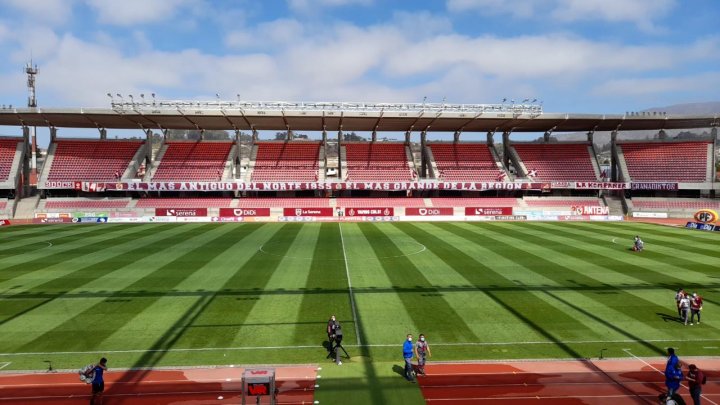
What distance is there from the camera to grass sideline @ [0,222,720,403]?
15273 mm

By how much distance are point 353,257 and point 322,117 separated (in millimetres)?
29722

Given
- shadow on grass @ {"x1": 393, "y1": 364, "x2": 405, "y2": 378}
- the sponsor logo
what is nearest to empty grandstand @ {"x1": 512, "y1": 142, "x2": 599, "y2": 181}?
the sponsor logo

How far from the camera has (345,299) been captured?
2092 cm

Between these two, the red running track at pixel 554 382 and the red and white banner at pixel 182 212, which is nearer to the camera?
the red running track at pixel 554 382

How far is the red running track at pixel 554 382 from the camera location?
12.2m

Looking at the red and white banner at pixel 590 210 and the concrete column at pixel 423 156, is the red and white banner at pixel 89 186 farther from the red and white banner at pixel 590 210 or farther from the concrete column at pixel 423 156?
the red and white banner at pixel 590 210

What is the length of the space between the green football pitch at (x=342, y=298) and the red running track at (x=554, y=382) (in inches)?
35.4

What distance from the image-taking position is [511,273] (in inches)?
1012

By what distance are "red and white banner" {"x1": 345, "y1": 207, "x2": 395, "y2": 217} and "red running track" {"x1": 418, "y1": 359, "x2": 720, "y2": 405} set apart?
42.7 metres

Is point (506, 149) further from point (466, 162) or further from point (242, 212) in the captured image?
A: point (242, 212)

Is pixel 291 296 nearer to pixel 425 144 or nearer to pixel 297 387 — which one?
pixel 297 387

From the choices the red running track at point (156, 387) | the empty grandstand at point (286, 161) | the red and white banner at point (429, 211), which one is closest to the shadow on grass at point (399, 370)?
the red running track at point (156, 387)

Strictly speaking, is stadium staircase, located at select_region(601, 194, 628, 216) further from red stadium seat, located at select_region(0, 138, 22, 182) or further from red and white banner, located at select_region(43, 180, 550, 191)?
red stadium seat, located at select_region(0, 138, 22, 182)

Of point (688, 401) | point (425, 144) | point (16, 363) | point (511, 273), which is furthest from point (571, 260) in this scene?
point (425, 144)
